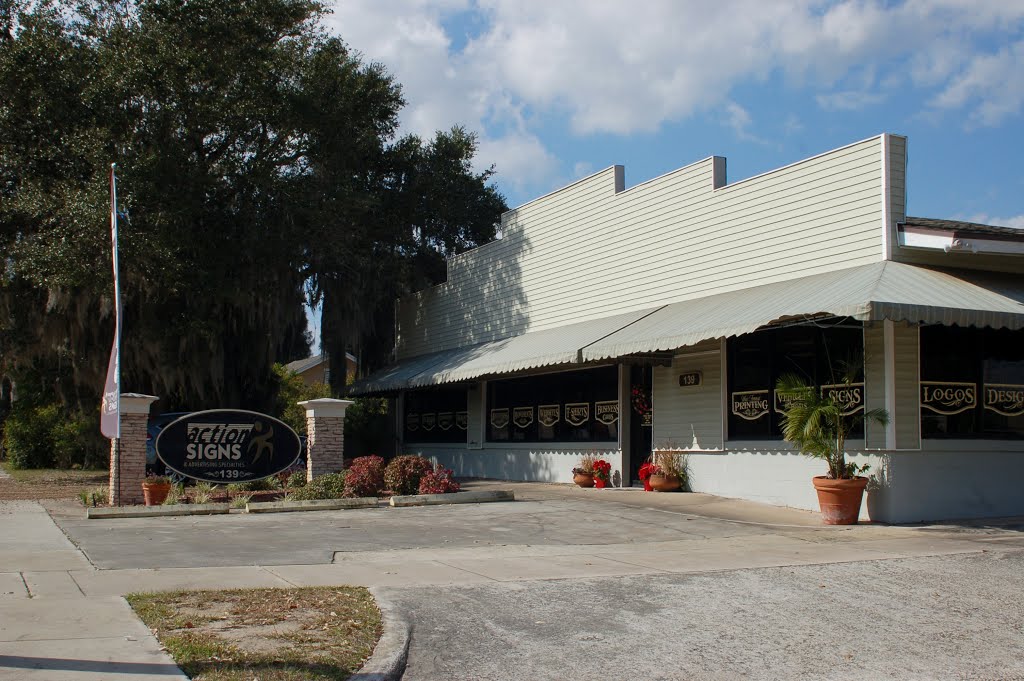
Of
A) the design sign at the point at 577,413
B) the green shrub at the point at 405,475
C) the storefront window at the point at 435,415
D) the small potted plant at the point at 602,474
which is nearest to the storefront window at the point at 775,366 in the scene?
the small potted plant at the point at 602,474

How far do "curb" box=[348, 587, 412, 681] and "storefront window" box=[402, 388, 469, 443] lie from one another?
19076 mm

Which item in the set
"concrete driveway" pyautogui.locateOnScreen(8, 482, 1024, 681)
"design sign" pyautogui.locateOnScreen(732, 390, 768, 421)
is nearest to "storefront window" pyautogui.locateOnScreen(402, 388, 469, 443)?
"design sign" pyautogui.locateOnScreen(732, 390, 768, 421)

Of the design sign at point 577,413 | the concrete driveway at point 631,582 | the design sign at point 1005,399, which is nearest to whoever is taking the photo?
the concrete driveway at point 631,582

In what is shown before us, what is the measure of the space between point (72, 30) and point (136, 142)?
356 centimetres

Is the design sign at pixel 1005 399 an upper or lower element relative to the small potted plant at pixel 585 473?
upper

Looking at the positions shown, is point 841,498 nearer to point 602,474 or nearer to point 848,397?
point 848,397

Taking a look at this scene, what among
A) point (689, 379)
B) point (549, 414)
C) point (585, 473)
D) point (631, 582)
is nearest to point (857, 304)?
point (631, 582)

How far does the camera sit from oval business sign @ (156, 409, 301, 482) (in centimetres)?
1758

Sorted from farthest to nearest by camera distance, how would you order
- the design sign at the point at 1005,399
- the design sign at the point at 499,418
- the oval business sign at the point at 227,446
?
the design sign at the point at 499,418 < the oval business sign at the point at 227,446 < the design sign at the point at 1005,399

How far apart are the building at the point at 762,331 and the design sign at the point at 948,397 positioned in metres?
0.03

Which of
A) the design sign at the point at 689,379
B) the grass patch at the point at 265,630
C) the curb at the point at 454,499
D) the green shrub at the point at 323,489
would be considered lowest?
the grass patch at the point at 265,630

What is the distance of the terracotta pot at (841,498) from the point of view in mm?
13555

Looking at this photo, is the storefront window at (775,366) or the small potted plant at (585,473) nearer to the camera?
the storefront window at (775,366)

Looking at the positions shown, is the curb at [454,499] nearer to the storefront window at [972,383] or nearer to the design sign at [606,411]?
the design sign at [606,411]
